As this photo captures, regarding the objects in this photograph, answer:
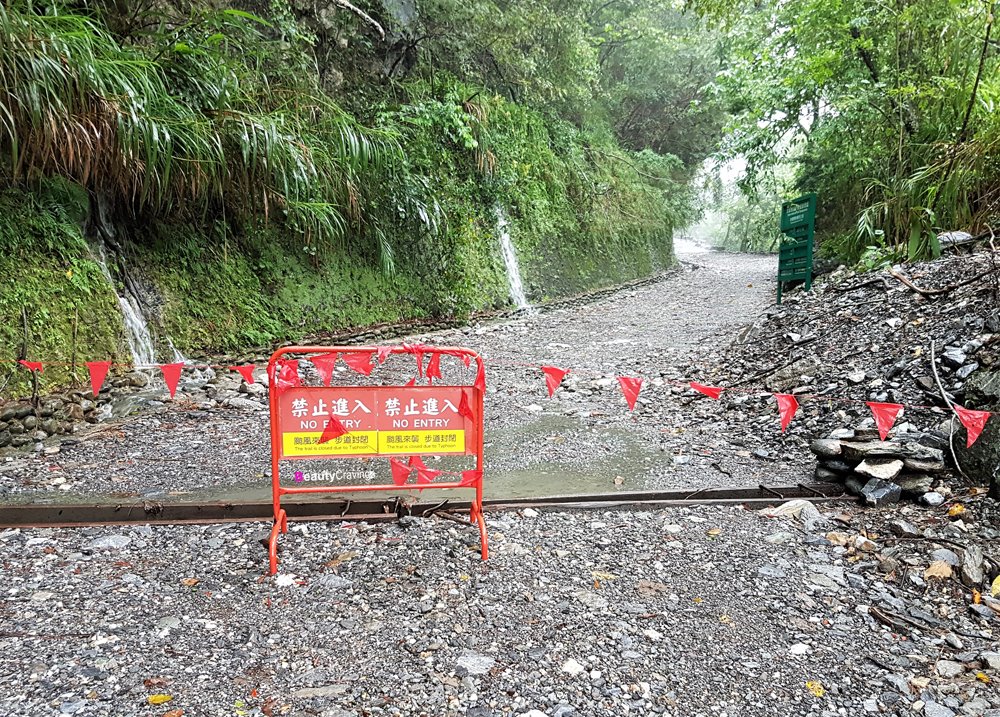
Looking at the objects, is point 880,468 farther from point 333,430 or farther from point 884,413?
point 333,430

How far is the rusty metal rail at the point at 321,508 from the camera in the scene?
3.08 meters

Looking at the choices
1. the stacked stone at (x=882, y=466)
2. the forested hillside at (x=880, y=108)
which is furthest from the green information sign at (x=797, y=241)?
the stacked stone at (x=882, y=466)

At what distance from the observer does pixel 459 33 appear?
9508 millimetres

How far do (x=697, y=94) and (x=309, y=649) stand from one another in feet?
63.3

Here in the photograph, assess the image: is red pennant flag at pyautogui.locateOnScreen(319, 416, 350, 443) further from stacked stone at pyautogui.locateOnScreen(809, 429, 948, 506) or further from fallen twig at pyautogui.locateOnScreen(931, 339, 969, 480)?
fallen twig at pyautogui.locateOnScreen(931, 339, 969, 480)

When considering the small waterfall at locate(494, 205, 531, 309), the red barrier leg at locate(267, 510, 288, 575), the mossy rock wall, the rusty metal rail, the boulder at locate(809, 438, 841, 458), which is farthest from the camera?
the small waterfall at locate(494, 205, 531, 309)

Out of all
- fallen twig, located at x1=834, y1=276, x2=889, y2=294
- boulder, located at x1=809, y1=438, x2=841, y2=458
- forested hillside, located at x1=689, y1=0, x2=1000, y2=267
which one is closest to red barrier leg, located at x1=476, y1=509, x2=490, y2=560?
boulder, located at x1=809, y1=438, x2=841, y2=458

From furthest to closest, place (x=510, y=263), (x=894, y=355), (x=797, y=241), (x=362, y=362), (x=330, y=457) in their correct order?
(x=510, y=263)
(x=797, y=241)
(x=894, y=355)
(x=362, y=362)
(x=330, y=457)

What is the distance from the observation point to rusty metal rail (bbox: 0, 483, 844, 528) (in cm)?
308

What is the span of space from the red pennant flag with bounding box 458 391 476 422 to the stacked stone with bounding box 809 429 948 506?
7.51 ft

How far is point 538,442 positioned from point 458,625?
2511 millimetres

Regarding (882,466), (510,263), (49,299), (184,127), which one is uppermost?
(184,127)

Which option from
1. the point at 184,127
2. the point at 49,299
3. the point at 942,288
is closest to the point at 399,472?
the point at 49,299

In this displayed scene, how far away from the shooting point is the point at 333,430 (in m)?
2.78
